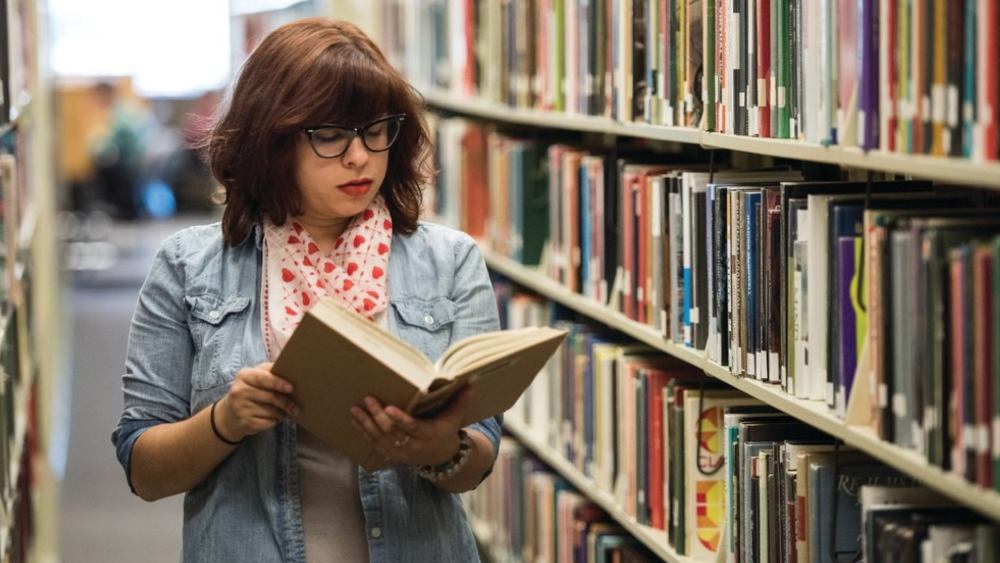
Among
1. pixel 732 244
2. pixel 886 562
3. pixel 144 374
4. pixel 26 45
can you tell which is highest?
pixel 26 45

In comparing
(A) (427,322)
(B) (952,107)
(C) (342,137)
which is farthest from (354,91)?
(B) (952,107)

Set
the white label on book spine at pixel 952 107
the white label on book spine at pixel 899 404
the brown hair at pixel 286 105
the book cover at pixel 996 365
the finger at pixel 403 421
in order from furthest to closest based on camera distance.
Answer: the brown hair at pixel 286 105, the finger at pixel 403 421, the white label on book spine at pixel 899 404, the white label on book spine at pixel 952 107, the book cover at pixel 996 365

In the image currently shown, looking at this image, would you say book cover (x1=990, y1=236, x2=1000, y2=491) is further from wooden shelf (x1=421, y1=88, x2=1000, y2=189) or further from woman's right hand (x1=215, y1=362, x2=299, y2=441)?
woman's right hand (x1=215, y1=362, x2=299, y2=441)

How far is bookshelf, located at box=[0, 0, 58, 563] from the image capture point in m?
2.94

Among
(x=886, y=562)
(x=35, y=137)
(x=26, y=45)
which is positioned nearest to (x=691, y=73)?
→ (x=886, y=562)

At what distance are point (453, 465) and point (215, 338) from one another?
366 millimetres

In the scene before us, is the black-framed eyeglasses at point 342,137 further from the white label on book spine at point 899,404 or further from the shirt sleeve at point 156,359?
the white label on book spine at point 899,404

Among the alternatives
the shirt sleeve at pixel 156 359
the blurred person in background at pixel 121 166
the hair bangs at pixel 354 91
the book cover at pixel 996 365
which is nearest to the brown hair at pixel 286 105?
the hair bangs at pixel 354 91

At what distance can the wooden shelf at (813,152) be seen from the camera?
1.42m

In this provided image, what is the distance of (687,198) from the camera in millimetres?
2371

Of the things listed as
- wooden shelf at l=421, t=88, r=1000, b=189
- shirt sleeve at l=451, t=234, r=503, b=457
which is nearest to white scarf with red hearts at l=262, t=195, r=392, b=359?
shirt sleeve at l=451, t=234, r=503, b=457

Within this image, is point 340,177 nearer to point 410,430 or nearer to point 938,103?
point 410,430

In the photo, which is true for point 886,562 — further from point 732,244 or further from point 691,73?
point 691,73

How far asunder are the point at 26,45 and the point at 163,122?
1051cm
